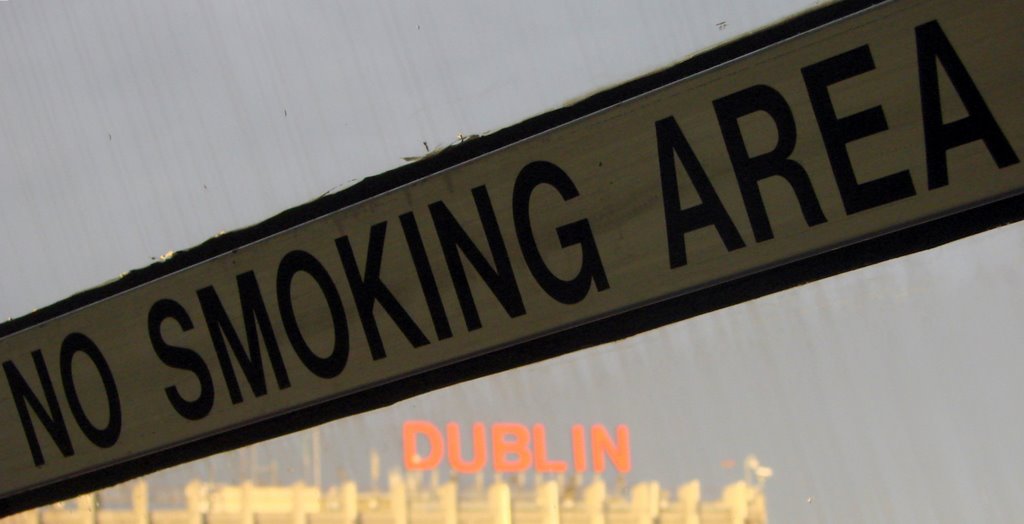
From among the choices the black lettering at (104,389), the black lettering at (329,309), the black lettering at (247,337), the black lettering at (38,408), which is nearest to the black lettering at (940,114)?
the black lettering at (329,309)

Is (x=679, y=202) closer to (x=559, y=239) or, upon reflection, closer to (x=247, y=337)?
(x=559, y=239)

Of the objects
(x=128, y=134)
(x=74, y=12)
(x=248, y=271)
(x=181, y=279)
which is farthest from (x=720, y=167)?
(x=74, y=12)

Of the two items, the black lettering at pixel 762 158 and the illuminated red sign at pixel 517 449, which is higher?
the black lettering at pixel 762 158

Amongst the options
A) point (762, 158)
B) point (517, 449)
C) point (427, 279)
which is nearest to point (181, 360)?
point (427, 279)

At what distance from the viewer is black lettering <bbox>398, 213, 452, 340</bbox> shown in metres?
1.41

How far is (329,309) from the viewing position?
1.53 metres

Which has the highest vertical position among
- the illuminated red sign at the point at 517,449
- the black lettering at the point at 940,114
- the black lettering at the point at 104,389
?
the black lettering at the point at 104,389

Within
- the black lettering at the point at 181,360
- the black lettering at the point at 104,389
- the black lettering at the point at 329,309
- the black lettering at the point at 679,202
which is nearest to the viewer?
the black lettering at the point at 679,202

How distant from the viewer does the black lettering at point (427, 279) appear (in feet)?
4.63

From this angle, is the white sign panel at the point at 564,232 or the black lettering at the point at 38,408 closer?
the white sign panel at the point at 564,232

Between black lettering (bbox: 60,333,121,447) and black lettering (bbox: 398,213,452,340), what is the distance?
2.15 feet

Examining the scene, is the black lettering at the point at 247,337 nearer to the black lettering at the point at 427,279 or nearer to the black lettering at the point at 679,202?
the black lettering at the point at 427,279

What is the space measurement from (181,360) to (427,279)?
50 centimetres

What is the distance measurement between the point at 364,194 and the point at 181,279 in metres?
0.38
